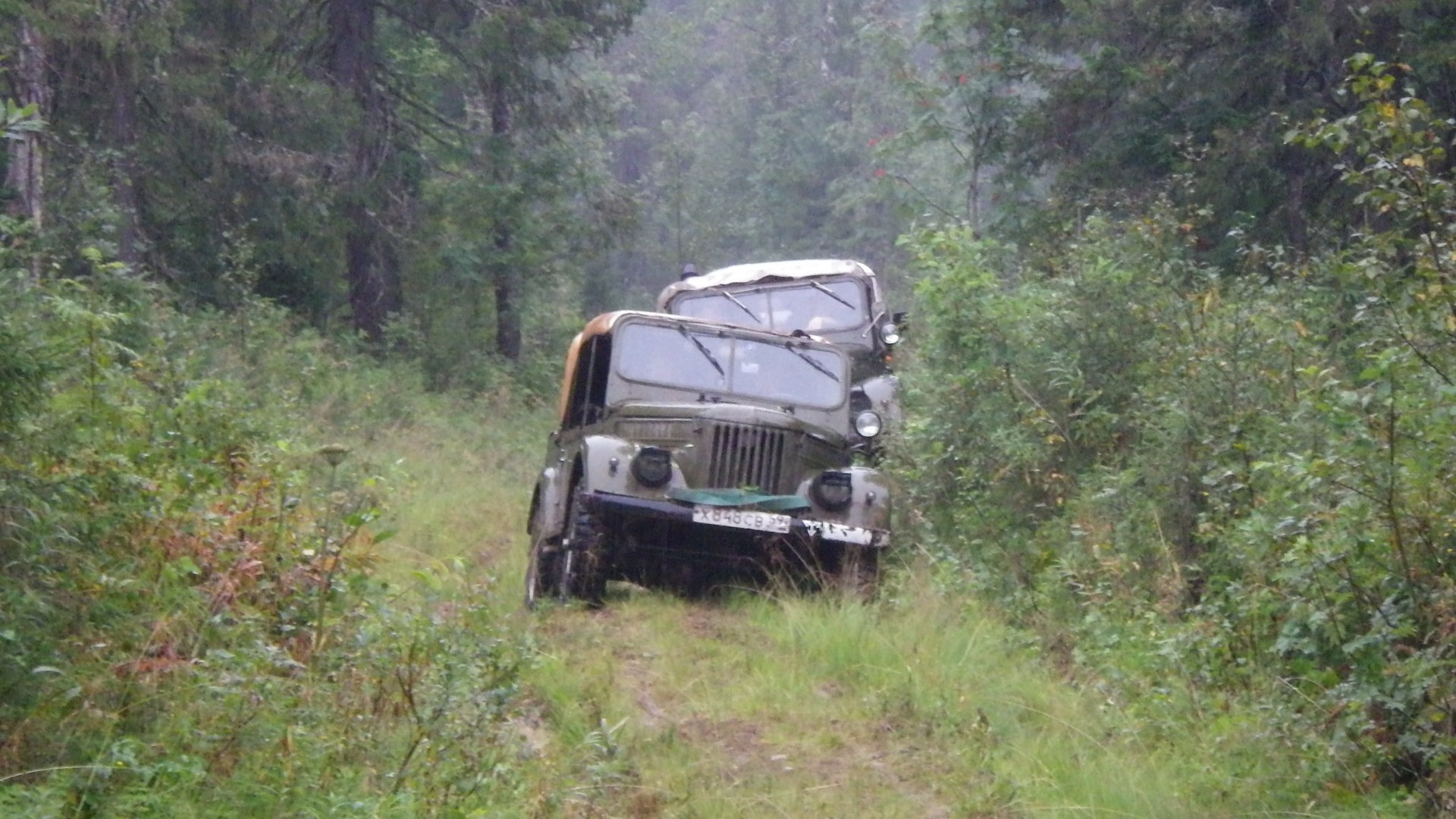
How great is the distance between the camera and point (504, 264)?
76.9 ft

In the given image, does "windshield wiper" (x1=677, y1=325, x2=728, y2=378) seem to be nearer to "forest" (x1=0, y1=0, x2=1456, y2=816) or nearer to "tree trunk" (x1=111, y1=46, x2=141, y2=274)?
"forest" (x1=0, y1=0, x2=1456, y2=816)

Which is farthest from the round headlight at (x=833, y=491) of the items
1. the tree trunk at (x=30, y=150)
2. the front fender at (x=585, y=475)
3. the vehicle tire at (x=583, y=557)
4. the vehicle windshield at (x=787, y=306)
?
the tree trunk at (x=30, y=150)

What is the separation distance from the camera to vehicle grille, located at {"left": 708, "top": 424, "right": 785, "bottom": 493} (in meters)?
9.26

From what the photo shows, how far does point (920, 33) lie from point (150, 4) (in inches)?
331

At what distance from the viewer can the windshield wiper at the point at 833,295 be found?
1401 centimetres

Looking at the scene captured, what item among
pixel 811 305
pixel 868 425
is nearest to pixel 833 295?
pixel 811 305

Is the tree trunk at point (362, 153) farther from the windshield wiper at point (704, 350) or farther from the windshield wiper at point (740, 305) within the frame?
the windshield wiper at point (704, 350)

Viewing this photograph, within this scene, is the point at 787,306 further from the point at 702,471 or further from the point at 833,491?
the point at 833,491

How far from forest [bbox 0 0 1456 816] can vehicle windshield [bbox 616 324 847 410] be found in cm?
81

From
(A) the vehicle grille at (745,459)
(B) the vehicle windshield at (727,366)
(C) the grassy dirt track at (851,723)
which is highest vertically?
(B) the vehicle windshield at (727,366)

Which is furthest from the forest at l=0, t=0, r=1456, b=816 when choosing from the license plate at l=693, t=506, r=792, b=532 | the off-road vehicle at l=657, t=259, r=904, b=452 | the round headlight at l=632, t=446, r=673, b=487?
the round headlight at l=632, t=446, r=673, b=487

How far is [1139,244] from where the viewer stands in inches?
386

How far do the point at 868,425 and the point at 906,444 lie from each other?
304 millimetres

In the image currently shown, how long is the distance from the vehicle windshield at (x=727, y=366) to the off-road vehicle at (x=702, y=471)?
0.01 meters
